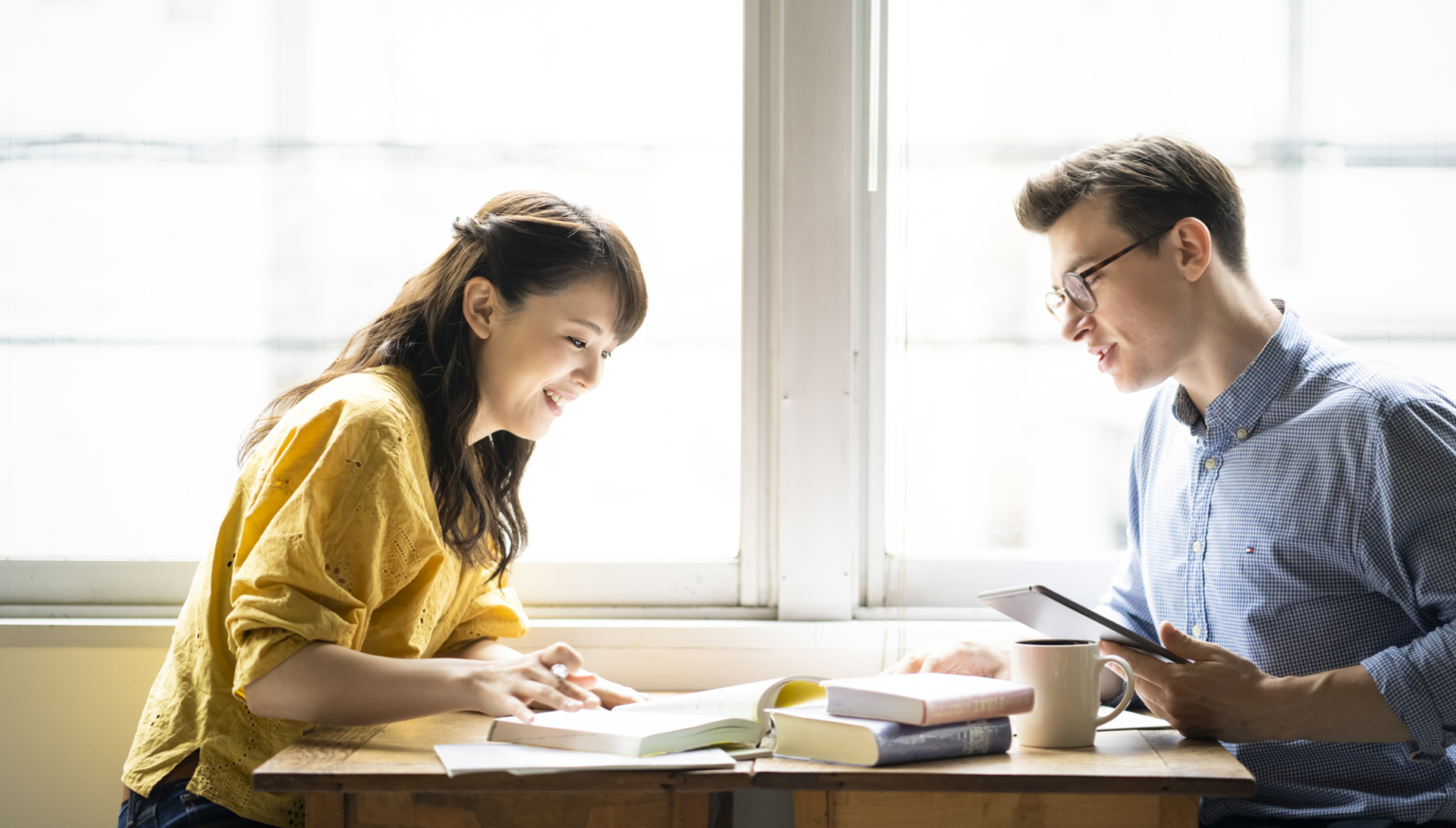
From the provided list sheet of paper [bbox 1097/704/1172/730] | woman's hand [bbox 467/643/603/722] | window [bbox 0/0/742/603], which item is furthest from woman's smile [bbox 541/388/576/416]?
sheet of paper [bbox 1097/704/1172/730]

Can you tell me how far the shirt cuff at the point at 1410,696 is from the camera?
112cm

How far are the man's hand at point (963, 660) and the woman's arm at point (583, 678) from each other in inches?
14.0

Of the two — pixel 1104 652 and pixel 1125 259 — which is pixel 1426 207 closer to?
pixel 1125 259

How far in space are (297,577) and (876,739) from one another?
0.63 meters

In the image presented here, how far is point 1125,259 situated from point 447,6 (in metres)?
1.20

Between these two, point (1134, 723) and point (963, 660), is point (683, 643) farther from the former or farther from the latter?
point (1134, 723)

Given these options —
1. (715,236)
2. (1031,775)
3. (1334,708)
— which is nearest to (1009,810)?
(1031,775)

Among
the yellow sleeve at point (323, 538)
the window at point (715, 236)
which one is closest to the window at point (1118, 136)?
the window at point (715, 236)

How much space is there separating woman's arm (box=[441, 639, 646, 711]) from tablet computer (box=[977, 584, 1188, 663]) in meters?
0.52

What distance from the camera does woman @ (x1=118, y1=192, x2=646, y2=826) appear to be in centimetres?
111

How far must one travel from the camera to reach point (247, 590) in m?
1.11

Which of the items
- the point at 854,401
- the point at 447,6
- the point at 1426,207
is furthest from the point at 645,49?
the point at 1426,207

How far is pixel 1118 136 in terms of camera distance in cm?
174

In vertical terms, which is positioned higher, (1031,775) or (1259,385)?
(1259,385)
